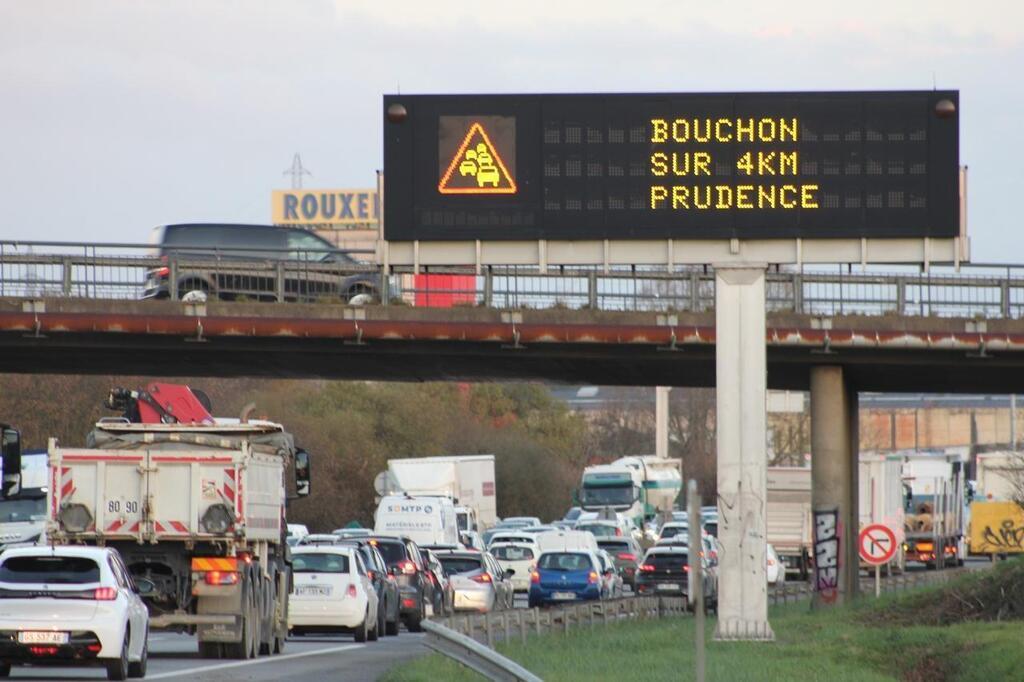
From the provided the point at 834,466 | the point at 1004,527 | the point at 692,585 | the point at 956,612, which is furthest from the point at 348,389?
the point at 692,585

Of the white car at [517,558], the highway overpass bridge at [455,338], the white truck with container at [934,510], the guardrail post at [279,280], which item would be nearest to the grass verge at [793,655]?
the highway overpass bridge at [455,338]

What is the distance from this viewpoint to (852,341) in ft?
126

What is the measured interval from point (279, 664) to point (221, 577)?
1.26 metres

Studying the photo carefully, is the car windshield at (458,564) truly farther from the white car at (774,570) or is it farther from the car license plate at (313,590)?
the white car at (774,570)

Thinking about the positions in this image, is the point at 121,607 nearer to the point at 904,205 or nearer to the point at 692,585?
the point at 692,585

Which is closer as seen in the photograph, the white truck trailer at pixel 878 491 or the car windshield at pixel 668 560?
the car windshield at pixel 668 560

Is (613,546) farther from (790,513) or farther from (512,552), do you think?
(512,552)

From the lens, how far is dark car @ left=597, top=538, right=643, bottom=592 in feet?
189

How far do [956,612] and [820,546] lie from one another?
8.49 metres

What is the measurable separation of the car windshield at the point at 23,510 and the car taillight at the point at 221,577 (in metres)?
22.3

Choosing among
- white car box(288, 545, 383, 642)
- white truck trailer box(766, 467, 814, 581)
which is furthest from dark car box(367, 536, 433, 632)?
white truck trailer box(766, 467, 814, 581)

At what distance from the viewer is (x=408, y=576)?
38062 millimetres

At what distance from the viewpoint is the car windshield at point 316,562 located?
3275 centimetres

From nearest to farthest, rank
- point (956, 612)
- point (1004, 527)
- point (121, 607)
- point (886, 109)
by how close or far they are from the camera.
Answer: point (121, 607), point (886, 109), point (956, 612), point (1004, 527)
